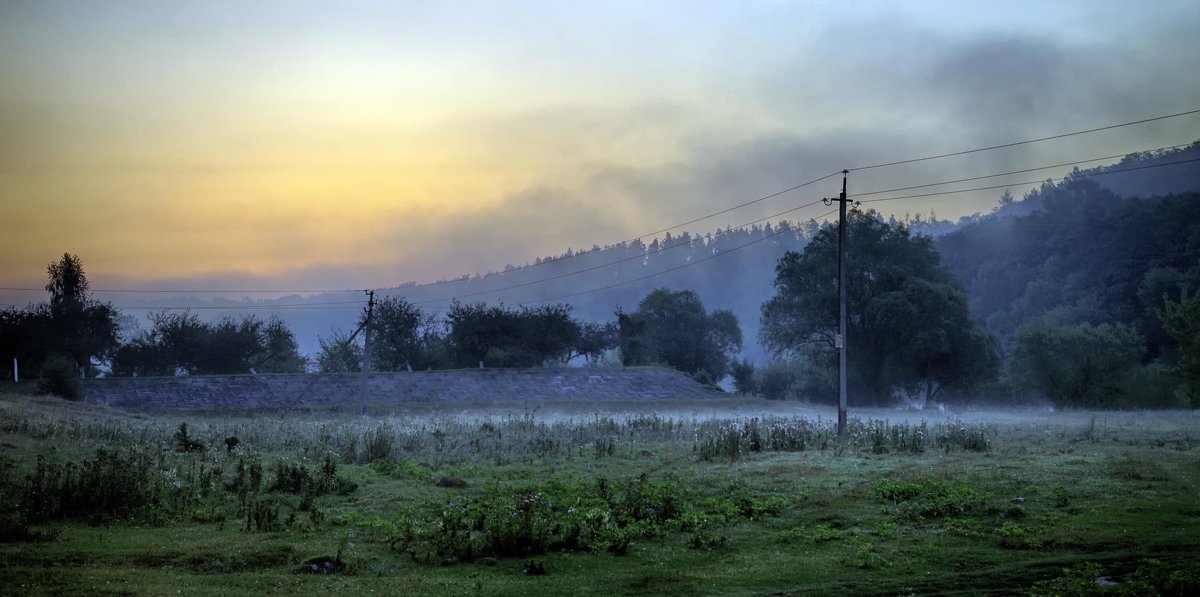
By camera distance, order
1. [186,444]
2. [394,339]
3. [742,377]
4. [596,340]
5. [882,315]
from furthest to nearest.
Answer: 1. [742,377]
2. [596,340]
3. [394,339]
4. [882,315]
5. [186,444]

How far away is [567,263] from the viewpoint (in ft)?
648

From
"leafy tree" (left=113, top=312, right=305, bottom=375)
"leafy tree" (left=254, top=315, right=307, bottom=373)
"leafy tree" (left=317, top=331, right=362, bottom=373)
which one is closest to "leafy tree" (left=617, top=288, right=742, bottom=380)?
"leafy tree" (left=317, top=331, right=362, bottom=373)

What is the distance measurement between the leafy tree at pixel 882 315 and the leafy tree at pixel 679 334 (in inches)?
818

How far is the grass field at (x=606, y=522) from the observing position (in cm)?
1066

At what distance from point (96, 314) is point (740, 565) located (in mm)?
67720

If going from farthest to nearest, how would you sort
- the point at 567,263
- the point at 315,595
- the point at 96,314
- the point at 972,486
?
the point at 567,263
the point at 96,314
the point at 972,486
the point at 315,595

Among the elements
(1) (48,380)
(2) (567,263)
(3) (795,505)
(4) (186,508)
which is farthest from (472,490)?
(2) (567,263)

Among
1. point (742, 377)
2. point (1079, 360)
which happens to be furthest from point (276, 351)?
point (1079, 360)

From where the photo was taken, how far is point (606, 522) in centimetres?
1355

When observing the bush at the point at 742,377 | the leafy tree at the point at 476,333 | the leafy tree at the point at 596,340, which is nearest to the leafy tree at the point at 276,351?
the leafy tree at the point at 476,333

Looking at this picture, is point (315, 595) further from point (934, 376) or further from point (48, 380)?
point (934, 376)

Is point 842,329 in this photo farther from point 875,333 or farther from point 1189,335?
point 875,333

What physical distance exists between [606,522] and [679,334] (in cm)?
8425

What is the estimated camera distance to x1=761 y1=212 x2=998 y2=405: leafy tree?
213 feet
